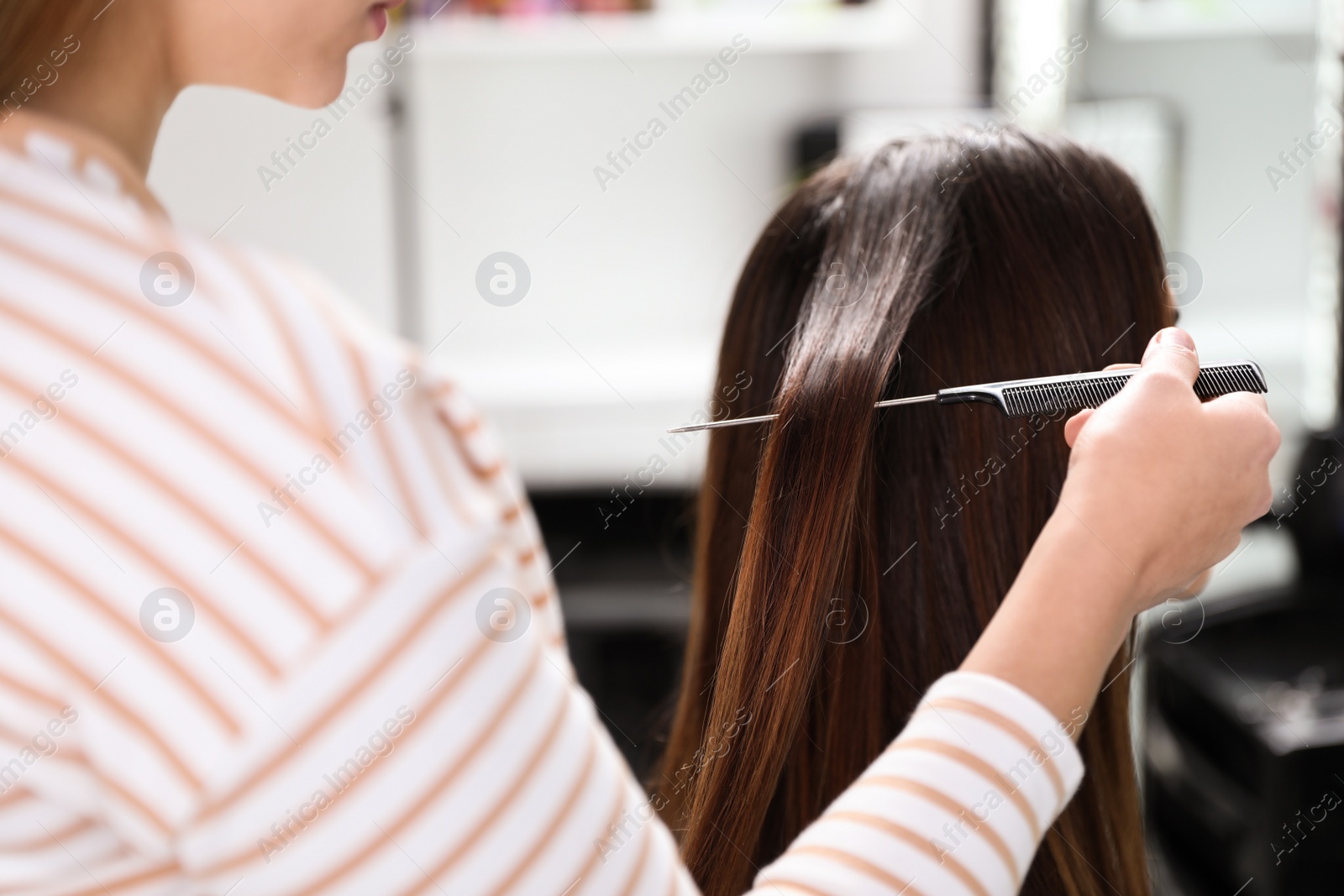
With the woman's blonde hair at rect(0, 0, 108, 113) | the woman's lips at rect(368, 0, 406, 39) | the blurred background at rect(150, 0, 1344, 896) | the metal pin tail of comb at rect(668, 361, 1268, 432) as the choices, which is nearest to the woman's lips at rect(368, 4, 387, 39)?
the woman's lips at rect(368, 0, 406, 39)

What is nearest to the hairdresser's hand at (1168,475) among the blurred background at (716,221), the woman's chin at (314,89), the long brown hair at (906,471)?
the long brown hair at (906,471)

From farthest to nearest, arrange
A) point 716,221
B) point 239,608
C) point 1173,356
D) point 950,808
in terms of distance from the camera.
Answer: point 716,221 → point 1173,356 → point 950,808 → point 239,608

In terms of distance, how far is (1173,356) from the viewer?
0.52m

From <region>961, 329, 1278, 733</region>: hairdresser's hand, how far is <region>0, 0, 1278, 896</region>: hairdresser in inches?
6.6

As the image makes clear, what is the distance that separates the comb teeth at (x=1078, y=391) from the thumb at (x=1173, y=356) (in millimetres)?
35

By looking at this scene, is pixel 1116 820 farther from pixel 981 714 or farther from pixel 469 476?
pixel 469 476

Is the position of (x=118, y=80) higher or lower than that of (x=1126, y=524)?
higher

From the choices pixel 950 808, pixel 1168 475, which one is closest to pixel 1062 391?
pixel 1168 475

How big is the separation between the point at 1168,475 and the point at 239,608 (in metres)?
0.36

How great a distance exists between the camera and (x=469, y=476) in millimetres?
366

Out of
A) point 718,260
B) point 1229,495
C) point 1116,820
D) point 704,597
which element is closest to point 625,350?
point 718,260

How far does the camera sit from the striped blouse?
12.4 inches

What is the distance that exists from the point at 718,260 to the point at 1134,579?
7.11 ft

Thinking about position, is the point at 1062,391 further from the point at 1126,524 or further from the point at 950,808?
the point at 950,808
